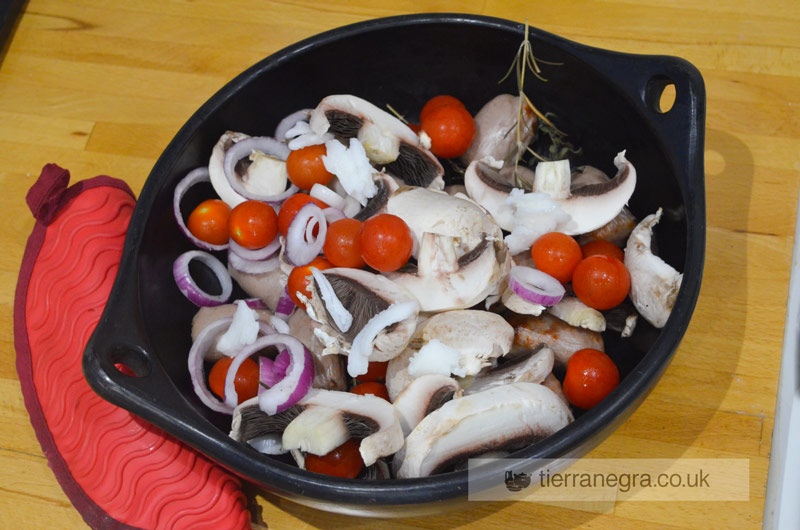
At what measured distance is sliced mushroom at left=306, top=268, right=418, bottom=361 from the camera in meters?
0.95

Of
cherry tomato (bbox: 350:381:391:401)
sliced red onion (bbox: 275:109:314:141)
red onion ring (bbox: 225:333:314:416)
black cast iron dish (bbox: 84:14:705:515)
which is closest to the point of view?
black cast iron dish (bbox: 84:14:705:515)

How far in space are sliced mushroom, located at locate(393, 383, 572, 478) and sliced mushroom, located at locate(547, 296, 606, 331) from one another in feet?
0.54

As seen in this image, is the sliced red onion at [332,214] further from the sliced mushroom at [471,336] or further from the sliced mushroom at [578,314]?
the sliced mushroom at [578,314]

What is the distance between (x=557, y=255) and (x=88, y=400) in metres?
0.77

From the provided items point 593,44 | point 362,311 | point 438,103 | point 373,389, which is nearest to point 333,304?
point 362,311

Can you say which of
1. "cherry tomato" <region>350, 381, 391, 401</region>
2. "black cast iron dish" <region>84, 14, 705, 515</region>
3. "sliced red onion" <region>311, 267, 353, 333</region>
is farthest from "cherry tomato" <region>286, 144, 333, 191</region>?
"cherry tomato" <region>350, 381, 391, 401</region>

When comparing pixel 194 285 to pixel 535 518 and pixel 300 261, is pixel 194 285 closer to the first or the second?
pixel 300 261

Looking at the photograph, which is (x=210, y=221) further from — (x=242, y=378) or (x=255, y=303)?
(x=242, y=378)

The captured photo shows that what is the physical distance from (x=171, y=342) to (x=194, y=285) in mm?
98

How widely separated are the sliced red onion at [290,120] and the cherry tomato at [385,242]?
324 millimetres

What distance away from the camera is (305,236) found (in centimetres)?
107

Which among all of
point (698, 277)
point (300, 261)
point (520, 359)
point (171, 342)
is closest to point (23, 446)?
point (171, 342)

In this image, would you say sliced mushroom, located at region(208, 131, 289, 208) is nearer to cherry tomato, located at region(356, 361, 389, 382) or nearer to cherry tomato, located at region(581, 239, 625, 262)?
cherry tomato, located at region(356, 361, 389, 382)

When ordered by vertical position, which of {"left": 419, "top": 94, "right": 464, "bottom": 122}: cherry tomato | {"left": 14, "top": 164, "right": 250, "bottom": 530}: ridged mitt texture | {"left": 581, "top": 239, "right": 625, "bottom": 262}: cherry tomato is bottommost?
{"left": 14, "top": 164, "right": 250, "bottom": 530}: ridged mitt texture
